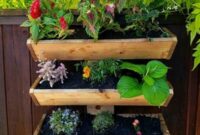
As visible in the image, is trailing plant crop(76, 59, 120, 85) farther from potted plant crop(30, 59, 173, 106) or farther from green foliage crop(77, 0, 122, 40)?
green foliage crop(77, 0, 122, 40)

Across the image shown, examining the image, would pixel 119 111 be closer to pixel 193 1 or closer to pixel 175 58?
pixel 175 58

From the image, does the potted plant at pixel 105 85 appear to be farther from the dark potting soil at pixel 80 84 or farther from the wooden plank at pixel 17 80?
the wooden plank at pixel 17 80

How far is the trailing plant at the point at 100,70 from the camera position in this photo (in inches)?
60.5

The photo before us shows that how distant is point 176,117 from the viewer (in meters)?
1.85

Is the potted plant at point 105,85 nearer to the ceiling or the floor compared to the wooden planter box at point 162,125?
nearer to the ceiling

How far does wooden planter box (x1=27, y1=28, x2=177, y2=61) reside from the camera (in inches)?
57.7

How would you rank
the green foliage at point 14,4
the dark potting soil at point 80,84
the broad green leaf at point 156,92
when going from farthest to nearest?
the green foliage at point 14,4, the dark potting soil at point 80,84, the broad green leaf at point 156,92

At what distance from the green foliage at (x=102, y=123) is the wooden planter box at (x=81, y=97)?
0.13m

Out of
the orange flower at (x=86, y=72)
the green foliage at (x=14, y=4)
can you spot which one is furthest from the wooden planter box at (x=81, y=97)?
the green foliage at (x=14, y=4)

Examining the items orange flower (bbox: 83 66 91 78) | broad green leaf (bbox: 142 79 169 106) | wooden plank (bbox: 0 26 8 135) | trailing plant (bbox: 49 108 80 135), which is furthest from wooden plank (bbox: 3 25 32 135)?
broad green leaf (bbox: 142 79 169 106)

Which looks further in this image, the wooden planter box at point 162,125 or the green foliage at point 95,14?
the wooden planter box at point 162,125

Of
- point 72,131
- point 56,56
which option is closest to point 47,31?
point 56,56

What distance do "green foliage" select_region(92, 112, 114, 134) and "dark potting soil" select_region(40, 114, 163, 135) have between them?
0.07 ft

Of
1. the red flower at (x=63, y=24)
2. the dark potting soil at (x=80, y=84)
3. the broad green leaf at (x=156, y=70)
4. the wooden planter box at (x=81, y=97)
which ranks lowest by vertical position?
the wooden planter box at (x=81, y=97)
